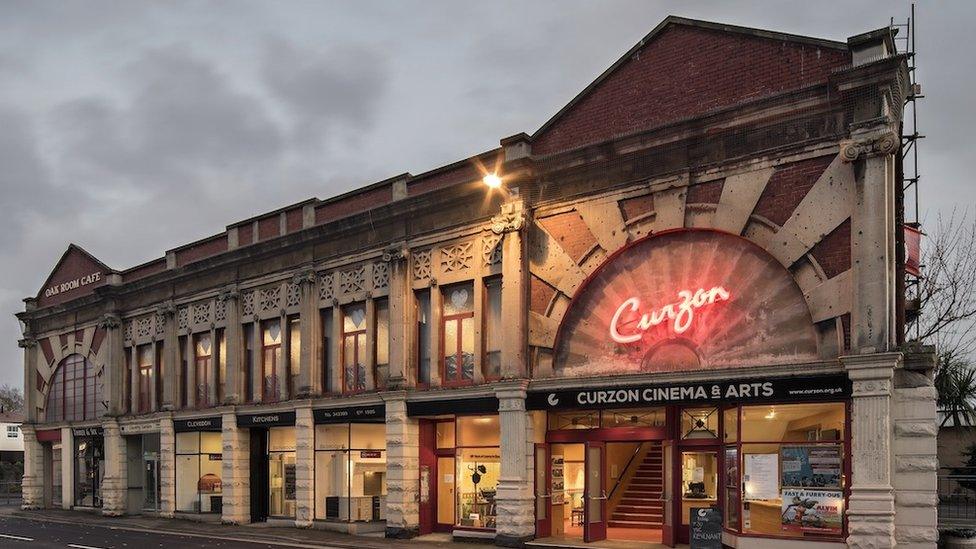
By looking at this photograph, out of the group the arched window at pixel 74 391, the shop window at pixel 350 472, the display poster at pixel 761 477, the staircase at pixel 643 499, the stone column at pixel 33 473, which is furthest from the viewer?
the stone column at pixel 33 473

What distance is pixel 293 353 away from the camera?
99.5 feet

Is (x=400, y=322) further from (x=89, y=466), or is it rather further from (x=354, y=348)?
(x=89, y=466)

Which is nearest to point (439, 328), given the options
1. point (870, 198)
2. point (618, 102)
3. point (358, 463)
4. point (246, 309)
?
point (358, 463)

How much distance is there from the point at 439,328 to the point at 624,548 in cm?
812

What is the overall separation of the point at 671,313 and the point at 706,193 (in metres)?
2.78

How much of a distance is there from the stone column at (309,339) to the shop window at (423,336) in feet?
14.9

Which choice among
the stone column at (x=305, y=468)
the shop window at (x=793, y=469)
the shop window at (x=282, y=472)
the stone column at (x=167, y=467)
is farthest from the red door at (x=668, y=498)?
the stone column at (x=167, y=467)

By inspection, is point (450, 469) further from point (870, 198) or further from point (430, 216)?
point (870, 198)

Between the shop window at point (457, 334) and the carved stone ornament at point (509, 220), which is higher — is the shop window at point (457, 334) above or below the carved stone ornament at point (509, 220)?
below

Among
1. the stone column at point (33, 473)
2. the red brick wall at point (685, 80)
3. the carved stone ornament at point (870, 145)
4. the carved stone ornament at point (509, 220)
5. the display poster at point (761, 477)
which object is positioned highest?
the red brick wall at point (685, 80)

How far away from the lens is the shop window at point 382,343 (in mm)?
26656

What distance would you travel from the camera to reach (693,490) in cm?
2023

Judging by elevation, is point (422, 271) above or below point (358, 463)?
above

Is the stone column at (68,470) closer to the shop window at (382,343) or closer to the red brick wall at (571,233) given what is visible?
the shop window at (382,343)
